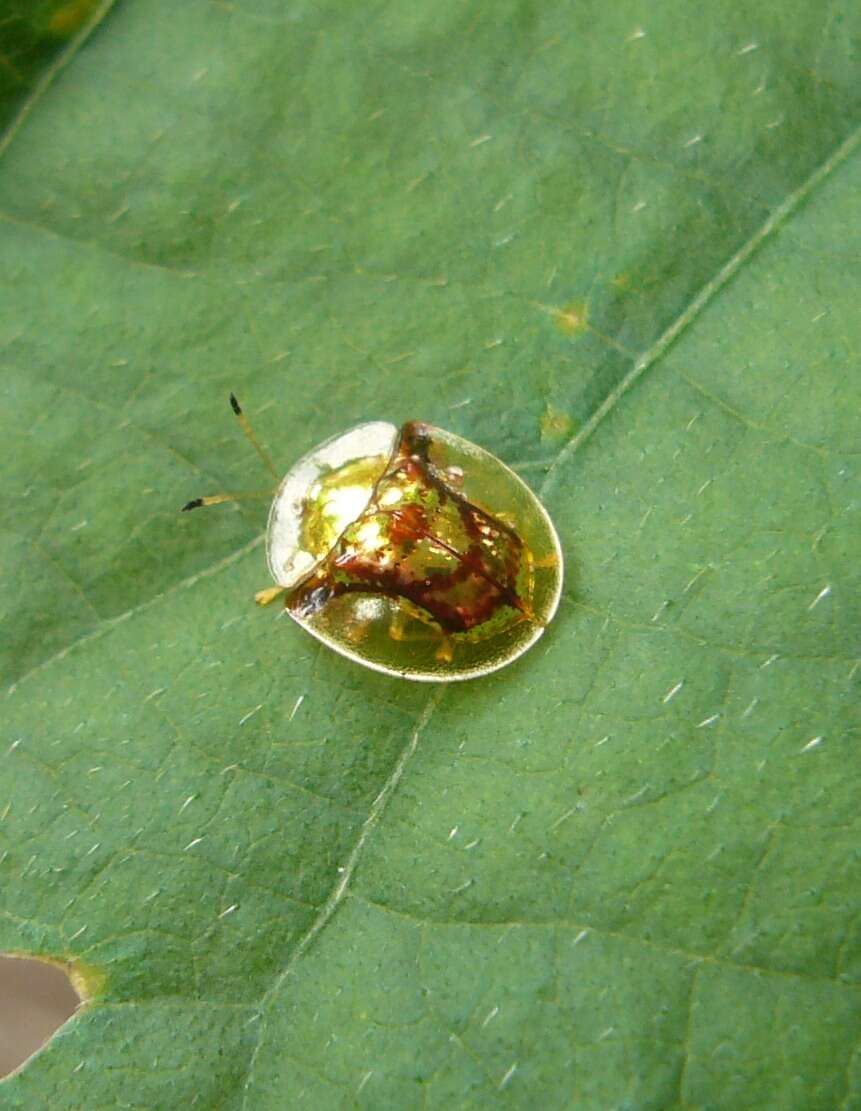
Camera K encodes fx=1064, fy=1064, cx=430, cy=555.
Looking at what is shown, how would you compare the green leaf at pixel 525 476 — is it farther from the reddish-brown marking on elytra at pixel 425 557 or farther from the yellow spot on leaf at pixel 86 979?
the reddish-brown marking on elytra at pixel 425 557

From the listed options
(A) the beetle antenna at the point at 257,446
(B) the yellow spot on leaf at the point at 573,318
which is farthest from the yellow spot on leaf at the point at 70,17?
(B) the yellow spot on leaf at the point at 573,318

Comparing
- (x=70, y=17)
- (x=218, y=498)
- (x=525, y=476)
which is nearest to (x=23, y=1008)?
(x=218, y=498)

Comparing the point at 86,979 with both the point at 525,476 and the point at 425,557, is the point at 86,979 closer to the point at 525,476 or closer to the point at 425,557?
the point at 425,557

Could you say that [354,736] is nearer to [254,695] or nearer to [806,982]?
[254,695]

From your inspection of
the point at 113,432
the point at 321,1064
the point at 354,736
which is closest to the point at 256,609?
the point at 354,736

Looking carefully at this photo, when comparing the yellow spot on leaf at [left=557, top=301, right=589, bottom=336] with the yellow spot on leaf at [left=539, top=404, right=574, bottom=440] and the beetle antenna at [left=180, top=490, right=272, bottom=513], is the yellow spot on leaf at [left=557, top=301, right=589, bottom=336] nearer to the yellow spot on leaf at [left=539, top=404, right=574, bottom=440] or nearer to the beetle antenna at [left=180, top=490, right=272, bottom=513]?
the yellow spot on leaf at [left=539, top=404, right=574, bottom=440]

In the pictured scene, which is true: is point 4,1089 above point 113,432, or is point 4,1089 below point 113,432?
below

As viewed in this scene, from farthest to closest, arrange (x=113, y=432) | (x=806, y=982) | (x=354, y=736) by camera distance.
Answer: (x=113, y=432)
(x=354, y=736)
(x=806, y=982)
